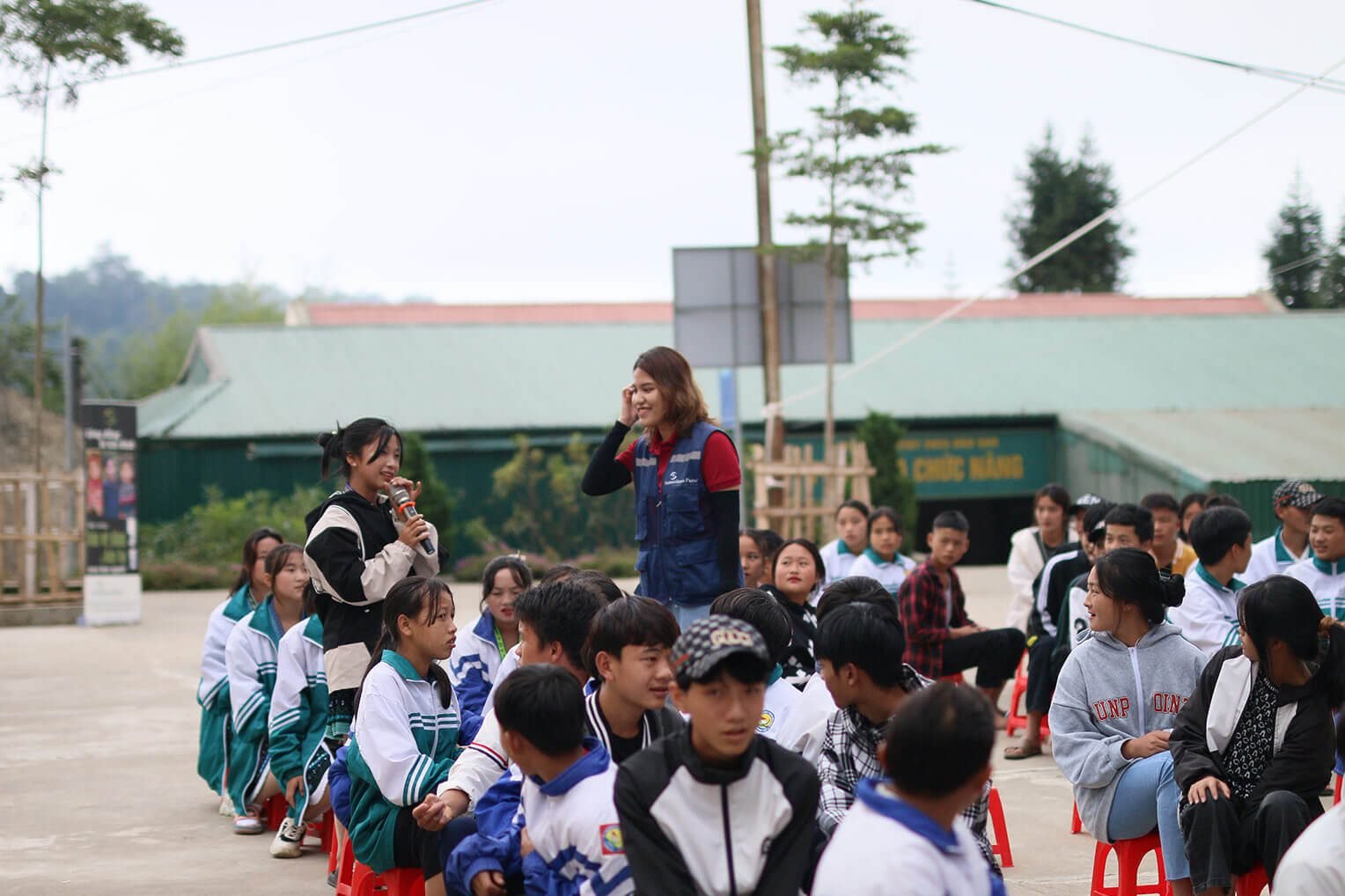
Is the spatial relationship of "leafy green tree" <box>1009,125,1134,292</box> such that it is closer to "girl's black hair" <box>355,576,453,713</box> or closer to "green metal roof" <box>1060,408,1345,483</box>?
"green metal roof" <box>1060,408,1345,483</box>

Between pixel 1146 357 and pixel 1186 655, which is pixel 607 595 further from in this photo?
pixel 1146 357

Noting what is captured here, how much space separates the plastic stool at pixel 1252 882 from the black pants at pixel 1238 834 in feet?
0.15

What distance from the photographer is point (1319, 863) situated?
2.65 m

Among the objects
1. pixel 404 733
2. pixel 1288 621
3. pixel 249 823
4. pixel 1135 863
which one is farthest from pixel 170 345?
pixel 1288 621

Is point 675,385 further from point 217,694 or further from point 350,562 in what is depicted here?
point 217,694

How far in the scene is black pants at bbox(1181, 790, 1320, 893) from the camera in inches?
149

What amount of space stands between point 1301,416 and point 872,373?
831cm

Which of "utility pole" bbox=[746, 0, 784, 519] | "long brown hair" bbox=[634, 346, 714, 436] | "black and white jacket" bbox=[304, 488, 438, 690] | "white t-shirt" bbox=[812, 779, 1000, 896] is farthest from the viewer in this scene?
"utility pole" bbox=[746, 0, 784, 519]

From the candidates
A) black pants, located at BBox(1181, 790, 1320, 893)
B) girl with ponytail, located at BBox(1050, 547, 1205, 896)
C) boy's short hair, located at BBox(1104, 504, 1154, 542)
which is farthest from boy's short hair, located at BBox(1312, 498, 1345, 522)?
black pants, located at BBox(1181, 790, 1320, 893)

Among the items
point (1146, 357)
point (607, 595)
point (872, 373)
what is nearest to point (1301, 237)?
point (1146, 357)

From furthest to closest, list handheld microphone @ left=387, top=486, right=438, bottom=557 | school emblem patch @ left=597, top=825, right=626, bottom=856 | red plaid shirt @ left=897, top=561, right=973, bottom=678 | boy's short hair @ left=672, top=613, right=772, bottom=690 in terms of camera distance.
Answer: red plaid shirt @ left=897, top=561, right=973, bottom=678
handheld microphone @ left=387, top=486, right=438, bottom=557
school emblem patch @ left=597, top=825, right=626, bottom=856
boy's short hair @ left=672, top=613, right=772, bottom=690

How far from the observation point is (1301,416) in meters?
27.7

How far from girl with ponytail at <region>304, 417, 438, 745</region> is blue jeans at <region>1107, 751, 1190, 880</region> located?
2.44m

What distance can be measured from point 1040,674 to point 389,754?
14.2 ft
